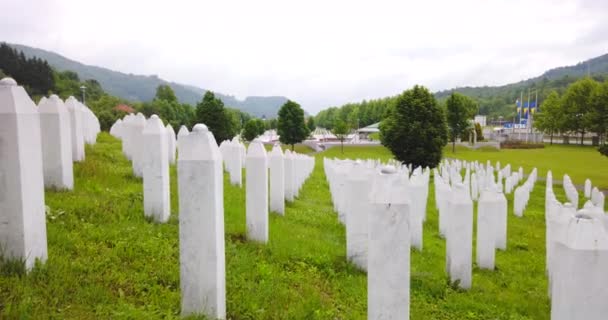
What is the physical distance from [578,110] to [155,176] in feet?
208

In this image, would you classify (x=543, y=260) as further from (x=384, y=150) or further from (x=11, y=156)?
(x=384, y=150)

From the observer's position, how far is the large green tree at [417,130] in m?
23.2

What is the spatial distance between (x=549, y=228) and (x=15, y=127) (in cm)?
726

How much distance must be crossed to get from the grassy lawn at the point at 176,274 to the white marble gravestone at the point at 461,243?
199 millimetres

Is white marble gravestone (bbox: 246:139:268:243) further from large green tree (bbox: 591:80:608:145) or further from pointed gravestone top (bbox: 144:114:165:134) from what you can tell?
large green tree (bbox: 591:80:608:145)

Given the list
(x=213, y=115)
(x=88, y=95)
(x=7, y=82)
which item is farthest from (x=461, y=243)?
(x=88, y=95)

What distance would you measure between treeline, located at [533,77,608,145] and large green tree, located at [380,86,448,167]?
32153 millimetres

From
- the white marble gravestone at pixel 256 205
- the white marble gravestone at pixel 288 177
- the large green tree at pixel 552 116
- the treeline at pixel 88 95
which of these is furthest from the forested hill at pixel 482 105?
the white marble gravestone at pixel 256 205

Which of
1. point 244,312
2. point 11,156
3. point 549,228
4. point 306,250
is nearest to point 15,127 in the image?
point 11,156

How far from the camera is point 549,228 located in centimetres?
662

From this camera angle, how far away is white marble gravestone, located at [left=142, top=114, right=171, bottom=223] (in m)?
5.04

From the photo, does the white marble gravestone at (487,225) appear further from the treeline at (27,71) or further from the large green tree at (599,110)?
the treeline at (27,71)

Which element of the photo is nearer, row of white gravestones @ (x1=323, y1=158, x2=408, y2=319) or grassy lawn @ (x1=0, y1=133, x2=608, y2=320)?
row of white gravestones @ (x1=323, y1=158, x2=408, y2=319)

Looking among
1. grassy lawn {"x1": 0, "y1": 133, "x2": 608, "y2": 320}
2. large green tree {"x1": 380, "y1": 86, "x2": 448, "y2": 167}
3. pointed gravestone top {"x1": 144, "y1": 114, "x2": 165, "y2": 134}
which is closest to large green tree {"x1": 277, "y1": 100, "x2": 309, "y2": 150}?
large green tree {"x1": 380, "y1": 86, "x2": 448, "y2": 167}
